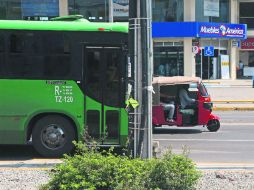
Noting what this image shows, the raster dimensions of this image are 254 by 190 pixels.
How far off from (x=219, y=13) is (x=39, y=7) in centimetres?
1692

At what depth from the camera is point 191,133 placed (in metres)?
15.4

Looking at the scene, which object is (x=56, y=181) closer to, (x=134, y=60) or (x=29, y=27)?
(x=134, y=60)

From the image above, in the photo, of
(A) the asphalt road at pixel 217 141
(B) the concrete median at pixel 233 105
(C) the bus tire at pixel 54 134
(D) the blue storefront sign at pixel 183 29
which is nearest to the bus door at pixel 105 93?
(C) the bus tire at pixel 54 134

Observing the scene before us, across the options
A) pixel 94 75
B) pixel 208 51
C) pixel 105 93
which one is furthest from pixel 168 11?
pixel 105 93

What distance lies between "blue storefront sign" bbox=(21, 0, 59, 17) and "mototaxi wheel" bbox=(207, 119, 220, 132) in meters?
32.5

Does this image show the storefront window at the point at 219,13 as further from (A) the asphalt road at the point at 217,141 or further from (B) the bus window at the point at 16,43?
(B) the bus window at the point at 16,43

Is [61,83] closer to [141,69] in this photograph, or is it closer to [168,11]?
[141,69]

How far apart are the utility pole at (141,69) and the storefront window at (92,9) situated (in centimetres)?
3916

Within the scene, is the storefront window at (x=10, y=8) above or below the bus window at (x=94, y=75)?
above

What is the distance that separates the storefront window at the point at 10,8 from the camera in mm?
45344

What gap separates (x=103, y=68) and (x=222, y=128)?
713cm

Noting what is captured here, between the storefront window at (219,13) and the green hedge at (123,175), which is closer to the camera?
the green hedge at (123,175)

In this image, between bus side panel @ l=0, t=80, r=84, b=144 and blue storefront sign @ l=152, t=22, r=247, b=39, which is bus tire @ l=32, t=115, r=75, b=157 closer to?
bus side panel @ l=0, t=80, r=84, b=144

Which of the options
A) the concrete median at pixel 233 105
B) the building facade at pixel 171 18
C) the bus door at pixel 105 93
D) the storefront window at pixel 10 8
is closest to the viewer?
the bus door at pixel 105 93
